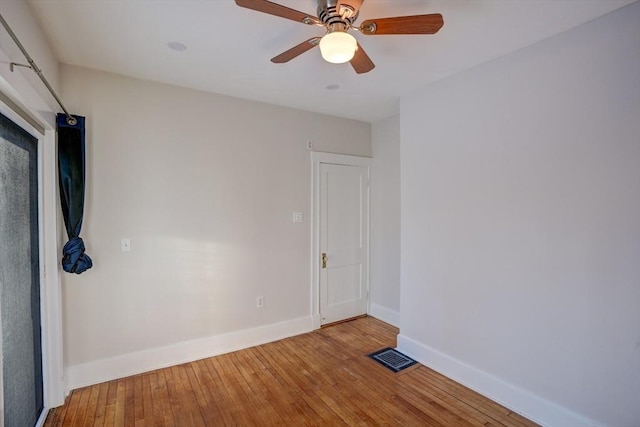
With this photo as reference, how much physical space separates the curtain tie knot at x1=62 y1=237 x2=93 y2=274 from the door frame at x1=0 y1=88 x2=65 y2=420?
0.07 metres

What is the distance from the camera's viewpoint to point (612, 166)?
188 centimetres

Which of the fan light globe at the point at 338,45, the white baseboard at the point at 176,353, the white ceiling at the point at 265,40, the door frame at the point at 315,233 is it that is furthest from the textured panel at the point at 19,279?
the door frame at the point at 315,233

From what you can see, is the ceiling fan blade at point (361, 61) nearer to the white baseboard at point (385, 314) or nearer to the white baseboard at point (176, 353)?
the white baseboard at point (176, 353)

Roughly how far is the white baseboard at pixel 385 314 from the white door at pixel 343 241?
0.12m

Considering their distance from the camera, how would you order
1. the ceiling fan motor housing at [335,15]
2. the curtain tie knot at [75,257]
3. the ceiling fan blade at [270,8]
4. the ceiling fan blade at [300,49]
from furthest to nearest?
the curtain tie knot at [75,257], the ceiling fan blade at [300,49], the ceiling fan motor housing at [335,15], the ceiling fan blade at [270,8]

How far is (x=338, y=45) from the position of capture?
154 cm

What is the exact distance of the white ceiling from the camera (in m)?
1.85

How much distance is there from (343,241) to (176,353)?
2.27 metres

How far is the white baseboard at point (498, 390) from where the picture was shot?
206 cm

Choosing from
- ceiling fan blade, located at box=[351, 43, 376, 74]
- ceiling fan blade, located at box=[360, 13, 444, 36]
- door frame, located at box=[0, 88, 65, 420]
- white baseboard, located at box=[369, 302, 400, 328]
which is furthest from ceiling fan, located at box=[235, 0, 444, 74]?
white baseboard, located at box=[369, 302, 400, 328]

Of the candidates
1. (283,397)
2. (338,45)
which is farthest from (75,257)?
(338,45)

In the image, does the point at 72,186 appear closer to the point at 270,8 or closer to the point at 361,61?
the point at 270,8

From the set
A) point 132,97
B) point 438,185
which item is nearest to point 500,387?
point 438,185

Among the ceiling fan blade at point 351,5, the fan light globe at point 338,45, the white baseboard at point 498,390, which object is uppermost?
the ceiling fan blade at point 351,5
